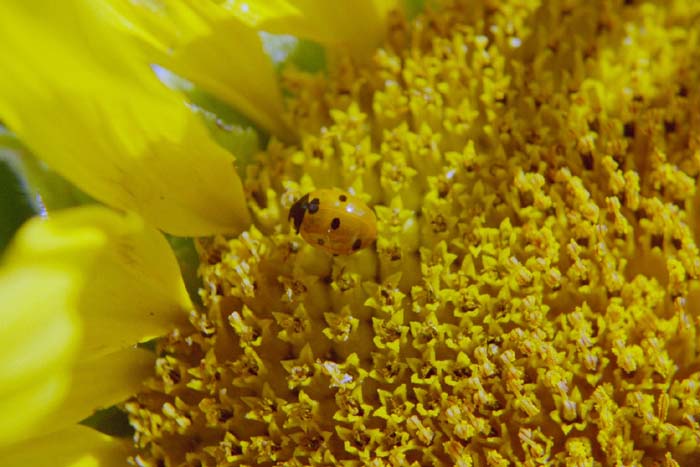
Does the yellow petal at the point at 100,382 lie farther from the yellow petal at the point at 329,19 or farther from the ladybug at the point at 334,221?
the yellow petal at the point at 329,19

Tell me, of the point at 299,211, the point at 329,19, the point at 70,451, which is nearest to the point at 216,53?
the point at 329,19

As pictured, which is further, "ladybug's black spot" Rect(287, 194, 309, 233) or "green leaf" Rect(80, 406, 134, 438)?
"green leaf" Rect(80, 406, 134, 438)

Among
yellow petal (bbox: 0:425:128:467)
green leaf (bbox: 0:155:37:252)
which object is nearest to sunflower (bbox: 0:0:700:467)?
yellow petal (bbox: 0:425:128:467)

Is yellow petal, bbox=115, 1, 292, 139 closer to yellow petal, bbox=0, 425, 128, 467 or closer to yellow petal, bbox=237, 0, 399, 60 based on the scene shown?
yellow petal, bbox=237, 0, 399, 60

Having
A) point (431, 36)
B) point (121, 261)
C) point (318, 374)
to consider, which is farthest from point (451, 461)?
point (431, 36)

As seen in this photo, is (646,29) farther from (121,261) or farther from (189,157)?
(121,261)

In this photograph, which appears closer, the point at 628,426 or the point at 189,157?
the point at 628,426
